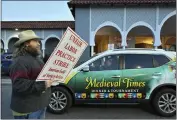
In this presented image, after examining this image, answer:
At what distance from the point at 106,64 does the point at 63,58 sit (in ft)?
12.6

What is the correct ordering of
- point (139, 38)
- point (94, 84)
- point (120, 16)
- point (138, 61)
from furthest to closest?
point (139, 38) < point (120, 16) < point (138, 61) < point (94, 84)

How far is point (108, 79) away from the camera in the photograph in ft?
22.3

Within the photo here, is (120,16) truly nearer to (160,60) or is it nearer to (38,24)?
(38,24)

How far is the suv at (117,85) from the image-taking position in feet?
22.3

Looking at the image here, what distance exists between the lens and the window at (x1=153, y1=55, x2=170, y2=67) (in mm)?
7027

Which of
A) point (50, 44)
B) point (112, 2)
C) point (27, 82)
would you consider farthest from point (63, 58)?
point (50, 44)

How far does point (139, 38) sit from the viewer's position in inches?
905

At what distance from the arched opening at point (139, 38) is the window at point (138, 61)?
15127 mm

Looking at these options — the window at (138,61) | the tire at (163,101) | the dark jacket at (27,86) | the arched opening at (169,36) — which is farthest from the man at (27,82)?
the arched opening at (169,36)

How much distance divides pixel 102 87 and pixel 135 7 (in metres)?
13.0

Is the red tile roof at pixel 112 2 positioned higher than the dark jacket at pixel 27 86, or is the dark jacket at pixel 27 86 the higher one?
the red tile roof at pixel 112 2

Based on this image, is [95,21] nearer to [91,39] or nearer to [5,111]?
[91,39]

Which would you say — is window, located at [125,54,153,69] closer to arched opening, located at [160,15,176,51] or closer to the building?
the building

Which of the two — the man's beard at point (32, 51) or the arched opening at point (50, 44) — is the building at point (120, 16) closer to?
the arched opening at point (50, 44)
